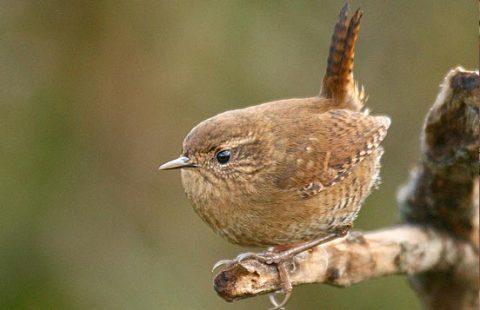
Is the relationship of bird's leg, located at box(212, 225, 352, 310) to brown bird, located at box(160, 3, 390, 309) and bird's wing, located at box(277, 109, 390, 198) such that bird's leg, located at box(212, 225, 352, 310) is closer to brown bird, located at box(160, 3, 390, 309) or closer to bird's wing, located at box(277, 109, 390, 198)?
brown bird, located at box(160, 3, 390, 309)

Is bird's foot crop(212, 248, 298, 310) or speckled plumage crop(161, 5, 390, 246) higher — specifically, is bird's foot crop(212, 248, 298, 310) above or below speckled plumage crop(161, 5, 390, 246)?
below

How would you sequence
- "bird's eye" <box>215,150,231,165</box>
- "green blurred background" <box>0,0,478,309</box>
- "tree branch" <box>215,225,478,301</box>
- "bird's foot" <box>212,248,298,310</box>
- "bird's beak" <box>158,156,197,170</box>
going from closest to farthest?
"tree branch" <box>215,225,478,301</box>
"bird's foot" <box>212,248,298,310</box>
"bird's beak" <box>158,156,197,170</box>
"bird's eye" <box>215,150,231,165</box>
"green blurred background" <box>0,0,478,309</box>

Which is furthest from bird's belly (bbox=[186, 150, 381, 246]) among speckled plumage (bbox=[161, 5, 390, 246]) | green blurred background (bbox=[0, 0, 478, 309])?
green blurred background (bbox=[0, 0, 478, 309])

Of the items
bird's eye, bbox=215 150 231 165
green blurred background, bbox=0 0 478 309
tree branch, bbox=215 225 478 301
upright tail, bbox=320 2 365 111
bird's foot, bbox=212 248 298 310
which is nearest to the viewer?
tree branch, bbox=215 225 478 301

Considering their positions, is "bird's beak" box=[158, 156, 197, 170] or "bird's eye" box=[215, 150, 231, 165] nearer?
"bird's beak" box=[158, 156, 197, 170]

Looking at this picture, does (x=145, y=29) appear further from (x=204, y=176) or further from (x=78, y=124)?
(x=204, y=176)

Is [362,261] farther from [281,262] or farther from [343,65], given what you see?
[343,65]

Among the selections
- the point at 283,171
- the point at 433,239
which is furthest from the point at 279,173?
the point at 433,239
